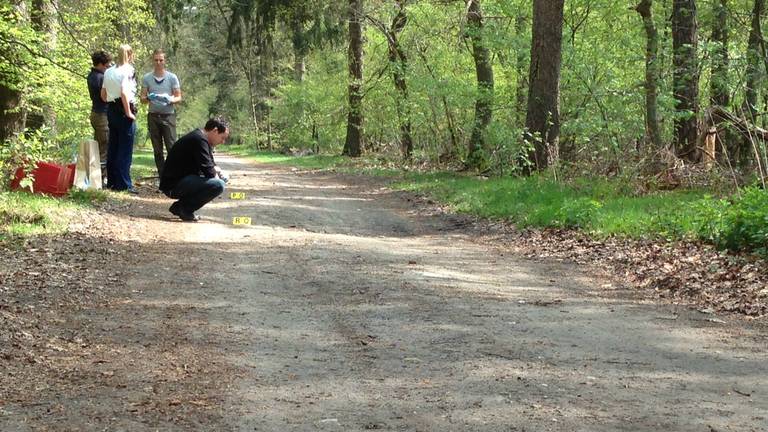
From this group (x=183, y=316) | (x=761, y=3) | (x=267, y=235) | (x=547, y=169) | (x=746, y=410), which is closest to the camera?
(x=746, y=410)

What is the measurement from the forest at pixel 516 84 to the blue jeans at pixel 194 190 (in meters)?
1.78

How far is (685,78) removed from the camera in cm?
1441

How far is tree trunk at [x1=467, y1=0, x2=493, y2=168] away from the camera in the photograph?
19609 mm

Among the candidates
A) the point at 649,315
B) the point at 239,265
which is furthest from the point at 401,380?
the point at 239,265

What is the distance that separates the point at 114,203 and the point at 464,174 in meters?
9.75

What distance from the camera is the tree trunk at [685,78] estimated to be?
14688mm

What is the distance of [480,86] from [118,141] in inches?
381

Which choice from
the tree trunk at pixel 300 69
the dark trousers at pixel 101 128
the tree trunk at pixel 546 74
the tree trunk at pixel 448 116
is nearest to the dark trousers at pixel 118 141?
the dark trousers at pixel 101 128

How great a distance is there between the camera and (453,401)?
4.47 m

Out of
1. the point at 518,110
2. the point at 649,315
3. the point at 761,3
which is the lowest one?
the point at 649,315

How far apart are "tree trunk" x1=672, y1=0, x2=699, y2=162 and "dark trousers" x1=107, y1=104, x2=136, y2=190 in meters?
8.94

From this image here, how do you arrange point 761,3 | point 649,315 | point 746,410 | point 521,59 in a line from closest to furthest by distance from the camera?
point 746,410
point 649,315
point 761,3
point 521,59

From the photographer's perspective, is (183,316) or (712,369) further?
(183,316)

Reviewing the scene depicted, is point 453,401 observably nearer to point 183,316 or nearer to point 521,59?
point 183,316
